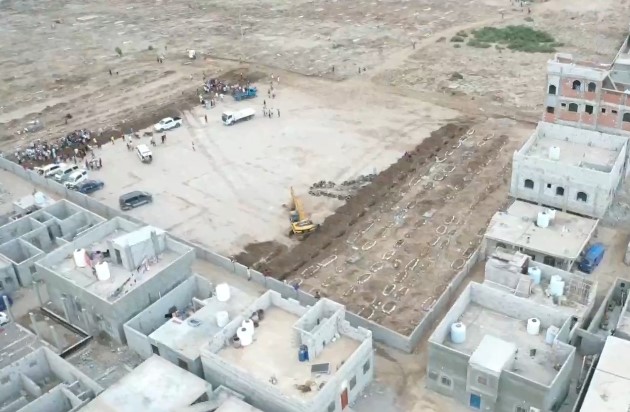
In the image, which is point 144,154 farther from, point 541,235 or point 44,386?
point 541,235

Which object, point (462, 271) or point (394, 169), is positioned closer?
point (462, 271)

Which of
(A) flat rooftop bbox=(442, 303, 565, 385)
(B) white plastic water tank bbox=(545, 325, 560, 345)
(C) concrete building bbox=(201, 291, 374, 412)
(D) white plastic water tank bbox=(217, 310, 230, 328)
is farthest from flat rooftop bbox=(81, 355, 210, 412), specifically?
(B) white plastic water tank bbox=(545, 325, 560, 345)

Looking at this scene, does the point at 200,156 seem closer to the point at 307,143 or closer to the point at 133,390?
the point at 307,143

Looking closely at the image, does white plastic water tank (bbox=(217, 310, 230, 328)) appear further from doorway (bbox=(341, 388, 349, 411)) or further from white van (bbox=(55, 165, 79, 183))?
white van (bbox=(55, 165, 79, 183))

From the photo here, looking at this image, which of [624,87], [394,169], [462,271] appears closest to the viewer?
[462,271]

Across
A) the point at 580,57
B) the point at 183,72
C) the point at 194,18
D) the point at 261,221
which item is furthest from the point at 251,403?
the point at 194,18

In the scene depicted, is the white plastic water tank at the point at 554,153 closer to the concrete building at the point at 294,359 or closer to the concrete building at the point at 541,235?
the concrete building at the point at 541,235
